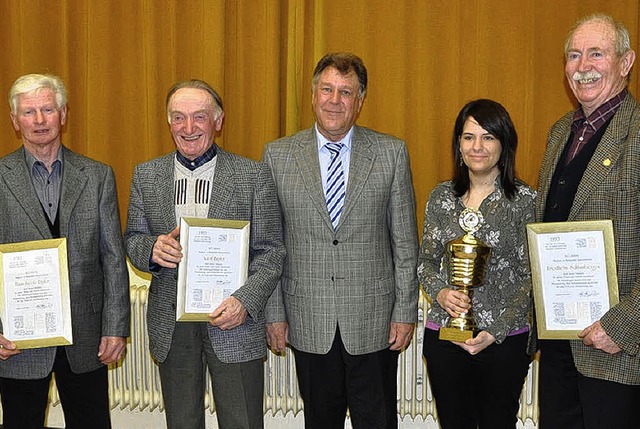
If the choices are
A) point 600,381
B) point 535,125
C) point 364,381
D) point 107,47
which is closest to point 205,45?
point 107,47

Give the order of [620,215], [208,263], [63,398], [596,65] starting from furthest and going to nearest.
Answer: [63,398] < [208,263] < [596,65] < [620,215]

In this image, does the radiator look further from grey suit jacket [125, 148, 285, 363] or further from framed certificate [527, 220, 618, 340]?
framed certificate [527, 220, 618, 340]

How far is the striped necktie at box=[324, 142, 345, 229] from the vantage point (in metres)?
2.96

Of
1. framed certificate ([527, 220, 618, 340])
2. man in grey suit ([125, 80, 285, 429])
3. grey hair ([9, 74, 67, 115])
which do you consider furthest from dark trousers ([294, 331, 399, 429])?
grey hair ([9, 74, 67, 115])

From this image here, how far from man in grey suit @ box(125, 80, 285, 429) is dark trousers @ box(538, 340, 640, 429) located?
3.49 feet

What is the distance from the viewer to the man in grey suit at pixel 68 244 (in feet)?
8.99

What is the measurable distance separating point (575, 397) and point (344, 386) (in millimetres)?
909

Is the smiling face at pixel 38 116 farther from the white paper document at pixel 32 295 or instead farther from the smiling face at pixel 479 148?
the smiling face at pixel 479 148

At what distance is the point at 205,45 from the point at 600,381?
2602mm

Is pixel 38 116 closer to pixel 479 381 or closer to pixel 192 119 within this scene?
pixel 192 119

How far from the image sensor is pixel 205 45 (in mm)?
3939

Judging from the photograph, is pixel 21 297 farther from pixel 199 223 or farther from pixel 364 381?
pixel 364 381

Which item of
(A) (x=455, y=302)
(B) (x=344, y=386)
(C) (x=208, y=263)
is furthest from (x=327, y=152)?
(B) (x=344, y=386)

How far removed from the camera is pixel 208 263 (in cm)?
272
